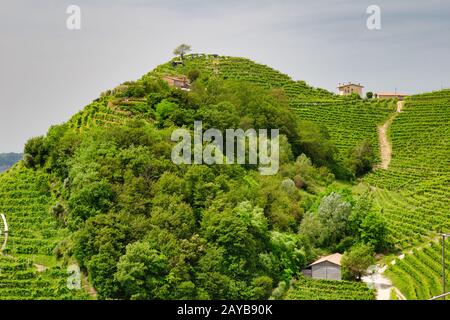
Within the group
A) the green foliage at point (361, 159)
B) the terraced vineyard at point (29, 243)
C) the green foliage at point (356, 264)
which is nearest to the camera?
the terraced vineyard at point (29, 243)

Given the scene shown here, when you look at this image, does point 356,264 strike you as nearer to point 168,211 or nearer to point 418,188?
point 168,211

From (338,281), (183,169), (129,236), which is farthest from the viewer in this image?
(183,169)

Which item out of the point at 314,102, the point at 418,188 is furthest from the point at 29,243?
the point at 314,102

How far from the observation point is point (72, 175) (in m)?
32.2

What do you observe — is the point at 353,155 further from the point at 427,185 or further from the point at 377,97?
the point at 377,97

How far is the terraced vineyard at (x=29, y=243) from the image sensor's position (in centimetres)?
2652

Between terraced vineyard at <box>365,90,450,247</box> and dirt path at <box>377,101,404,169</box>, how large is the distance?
1.69ft

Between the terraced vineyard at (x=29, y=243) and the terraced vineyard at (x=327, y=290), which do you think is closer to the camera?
the terraced vineyard at (x=29, y=243)

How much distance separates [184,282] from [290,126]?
25.4 m

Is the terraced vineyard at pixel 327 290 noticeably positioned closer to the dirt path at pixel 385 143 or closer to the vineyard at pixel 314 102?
the dirt path at pixel 385 143

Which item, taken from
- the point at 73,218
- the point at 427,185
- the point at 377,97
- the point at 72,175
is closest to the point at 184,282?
the point at 73,218

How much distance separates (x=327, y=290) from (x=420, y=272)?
406cm

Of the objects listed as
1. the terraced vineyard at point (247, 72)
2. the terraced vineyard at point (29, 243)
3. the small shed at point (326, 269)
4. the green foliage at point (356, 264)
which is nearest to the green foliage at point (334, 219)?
the small shed at point (326, 269)

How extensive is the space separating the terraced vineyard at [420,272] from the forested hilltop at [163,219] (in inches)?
52.7
